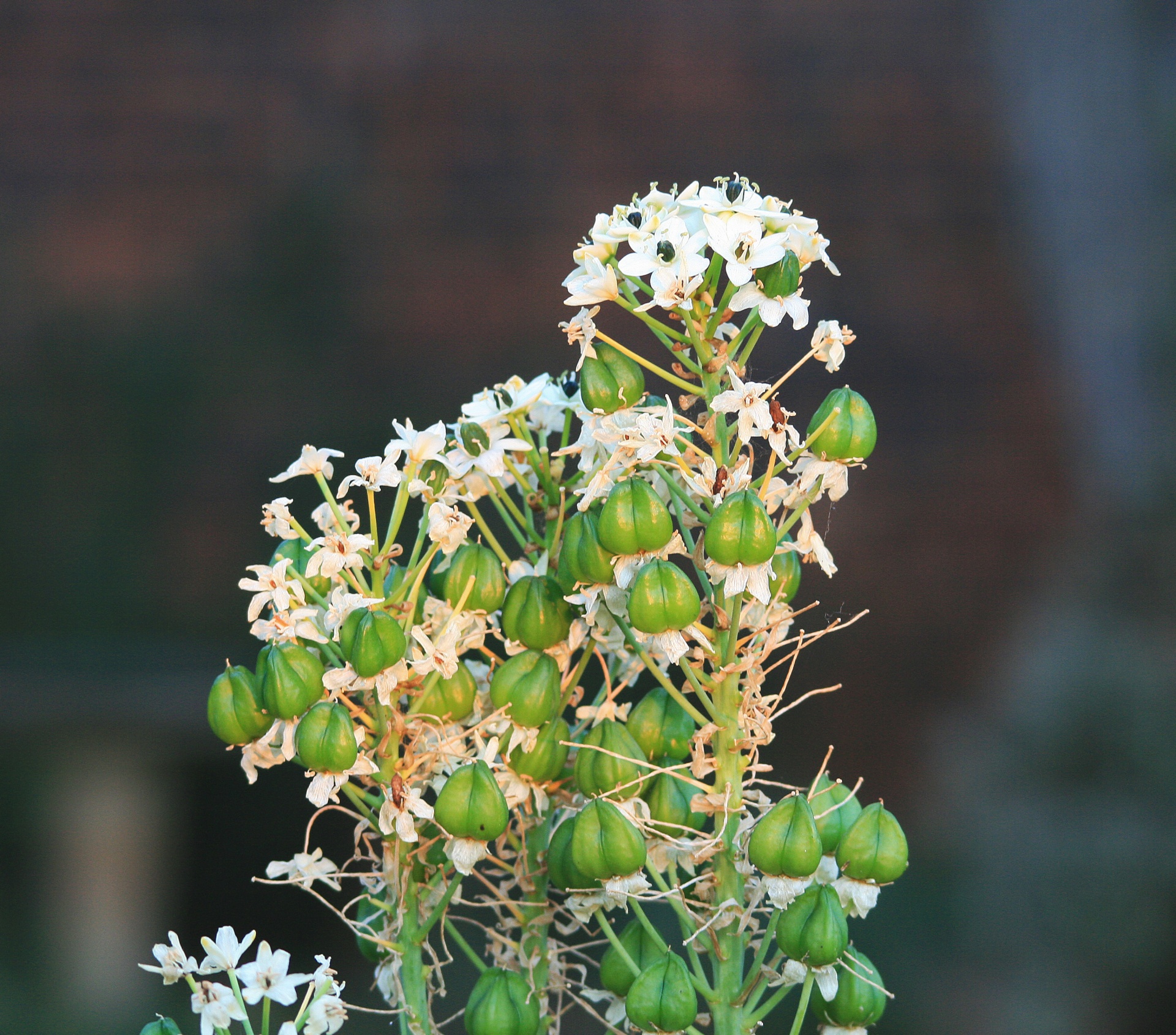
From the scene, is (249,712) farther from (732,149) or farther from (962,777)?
(732,149)

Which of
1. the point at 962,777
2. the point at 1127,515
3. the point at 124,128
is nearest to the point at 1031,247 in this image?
the point at 1127,515

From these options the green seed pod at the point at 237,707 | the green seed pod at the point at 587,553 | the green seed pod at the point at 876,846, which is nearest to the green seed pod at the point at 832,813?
the green seed pod at the point at 876,846

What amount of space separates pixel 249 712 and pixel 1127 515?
5.75 ft

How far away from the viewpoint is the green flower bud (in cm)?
52

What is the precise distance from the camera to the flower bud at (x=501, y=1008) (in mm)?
477

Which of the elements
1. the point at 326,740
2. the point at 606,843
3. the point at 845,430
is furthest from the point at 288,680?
the point at 845,430

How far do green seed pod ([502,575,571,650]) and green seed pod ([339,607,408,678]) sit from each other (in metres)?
0.05

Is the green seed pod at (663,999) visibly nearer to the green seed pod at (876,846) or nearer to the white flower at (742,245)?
the green seed pod at (876,846)

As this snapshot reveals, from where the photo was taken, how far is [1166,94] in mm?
2180

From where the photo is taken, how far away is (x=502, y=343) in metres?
2.37

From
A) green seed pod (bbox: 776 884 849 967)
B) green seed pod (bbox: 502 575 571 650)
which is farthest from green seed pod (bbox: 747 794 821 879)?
green seed pod (bbox: 502 575 571 650)

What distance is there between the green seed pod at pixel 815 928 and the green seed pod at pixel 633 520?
0.14 metres

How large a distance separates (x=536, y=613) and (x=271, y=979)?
0.17 metres

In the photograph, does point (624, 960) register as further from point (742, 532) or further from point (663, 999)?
point (742, 532)
